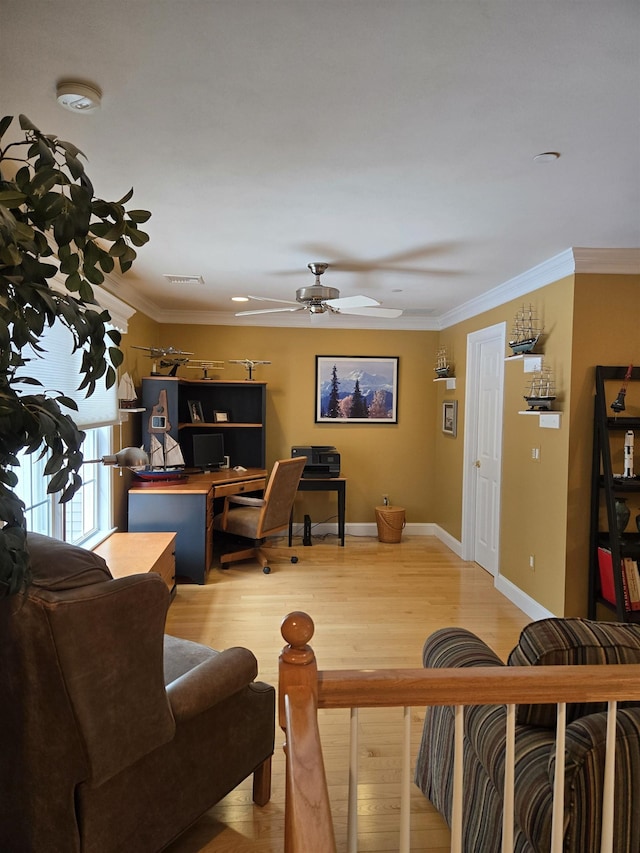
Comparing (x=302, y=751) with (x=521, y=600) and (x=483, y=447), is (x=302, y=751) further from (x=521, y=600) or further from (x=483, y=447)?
(x=483, y=447)

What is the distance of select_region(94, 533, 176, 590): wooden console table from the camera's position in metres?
3.23

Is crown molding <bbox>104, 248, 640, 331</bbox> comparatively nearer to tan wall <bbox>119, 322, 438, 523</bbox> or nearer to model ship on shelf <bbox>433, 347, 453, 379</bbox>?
tan wall <bbox>119, 322, 438, 523</bbox>

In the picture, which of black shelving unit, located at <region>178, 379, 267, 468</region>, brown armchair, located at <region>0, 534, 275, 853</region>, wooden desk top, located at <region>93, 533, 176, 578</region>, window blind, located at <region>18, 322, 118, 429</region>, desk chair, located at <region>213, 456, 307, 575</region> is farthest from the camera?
black shelving unit, located at <region>178, 379, 267, 468</region>

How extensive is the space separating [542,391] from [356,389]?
2779mm

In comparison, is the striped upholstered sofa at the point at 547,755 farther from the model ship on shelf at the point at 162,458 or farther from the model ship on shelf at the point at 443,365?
the model ship on shelf at the point at 443,365

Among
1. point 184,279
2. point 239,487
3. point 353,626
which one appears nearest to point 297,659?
point 353,626

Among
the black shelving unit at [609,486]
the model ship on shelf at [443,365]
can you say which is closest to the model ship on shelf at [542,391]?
the black shelving unit at [609,486]

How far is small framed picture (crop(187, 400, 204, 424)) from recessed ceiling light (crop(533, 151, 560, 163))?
4304mm

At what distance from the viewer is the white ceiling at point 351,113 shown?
1.37 metres

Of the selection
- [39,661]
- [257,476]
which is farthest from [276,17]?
[257,476]

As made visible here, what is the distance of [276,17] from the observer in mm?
1348

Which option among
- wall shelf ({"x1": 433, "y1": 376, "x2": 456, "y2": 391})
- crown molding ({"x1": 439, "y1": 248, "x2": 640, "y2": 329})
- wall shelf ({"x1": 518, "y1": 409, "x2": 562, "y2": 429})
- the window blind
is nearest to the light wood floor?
wall shelf ({"x1": 518, "y1": 409, "x2": 562, "y2": 429})

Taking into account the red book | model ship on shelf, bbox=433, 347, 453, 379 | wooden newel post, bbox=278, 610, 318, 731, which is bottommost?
the red book

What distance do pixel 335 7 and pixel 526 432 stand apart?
3371 millimetres
